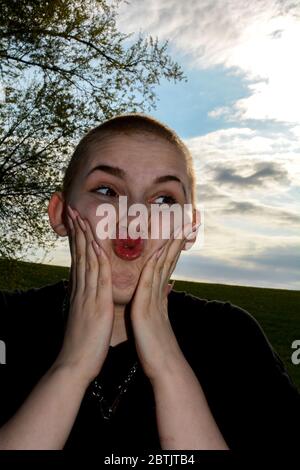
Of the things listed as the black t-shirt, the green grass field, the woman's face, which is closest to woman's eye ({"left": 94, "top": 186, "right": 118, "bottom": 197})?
the woman's face

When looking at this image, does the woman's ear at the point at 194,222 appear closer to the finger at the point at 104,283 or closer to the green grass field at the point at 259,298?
the finger at the point at 104,283

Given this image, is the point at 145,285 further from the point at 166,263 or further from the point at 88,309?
the point at 88,309

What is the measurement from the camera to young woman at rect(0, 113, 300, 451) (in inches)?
104

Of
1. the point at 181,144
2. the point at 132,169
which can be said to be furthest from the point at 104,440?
the point at 181,144

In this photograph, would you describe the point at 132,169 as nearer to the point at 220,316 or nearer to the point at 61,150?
the point at 220,316

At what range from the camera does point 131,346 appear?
3268mm

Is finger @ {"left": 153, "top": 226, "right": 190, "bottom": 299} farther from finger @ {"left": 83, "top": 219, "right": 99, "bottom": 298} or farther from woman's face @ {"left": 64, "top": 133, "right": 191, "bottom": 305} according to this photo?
finger @ {"left": 83, "top": 219, "right": 99, "bottom": 298}

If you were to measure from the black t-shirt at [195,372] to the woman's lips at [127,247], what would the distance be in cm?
Answer: 55

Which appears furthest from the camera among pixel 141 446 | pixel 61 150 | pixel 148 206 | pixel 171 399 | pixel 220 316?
pixel 61 150

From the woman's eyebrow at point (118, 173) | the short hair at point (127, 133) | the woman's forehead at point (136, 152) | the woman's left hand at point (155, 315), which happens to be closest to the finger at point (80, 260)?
the woman's left hand at point (155, 315)

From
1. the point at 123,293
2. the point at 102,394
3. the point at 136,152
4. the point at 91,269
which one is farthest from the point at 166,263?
the point at 102,394

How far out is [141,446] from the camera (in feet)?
9.78

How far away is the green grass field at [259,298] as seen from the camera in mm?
19703

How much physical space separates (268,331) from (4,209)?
14.7 m
